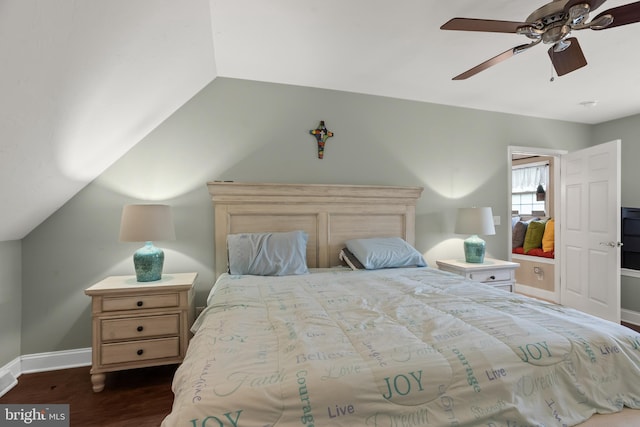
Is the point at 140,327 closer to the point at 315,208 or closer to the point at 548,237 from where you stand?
the point at 315,208

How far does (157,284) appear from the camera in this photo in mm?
2127

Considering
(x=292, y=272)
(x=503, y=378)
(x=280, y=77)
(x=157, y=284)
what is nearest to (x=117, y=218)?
(x=157, y=284)

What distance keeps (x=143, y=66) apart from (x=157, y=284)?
1417mm

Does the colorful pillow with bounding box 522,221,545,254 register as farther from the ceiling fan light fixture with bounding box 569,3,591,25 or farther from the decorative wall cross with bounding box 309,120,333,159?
the ceiling fan light fixture with bounding box 569,3,591,25

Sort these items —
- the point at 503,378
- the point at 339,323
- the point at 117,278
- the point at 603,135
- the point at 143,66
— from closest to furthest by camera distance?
1. the point at 503,378
2. the point at 339,323
3. the point at 143,66
4. the point at 117,278
5. the point at 603,135

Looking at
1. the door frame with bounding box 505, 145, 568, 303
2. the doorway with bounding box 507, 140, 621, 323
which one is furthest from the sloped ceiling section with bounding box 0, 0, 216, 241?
the doorway with bounding box 507, 140, 621, 323

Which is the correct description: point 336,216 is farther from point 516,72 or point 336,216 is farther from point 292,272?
point 516,72

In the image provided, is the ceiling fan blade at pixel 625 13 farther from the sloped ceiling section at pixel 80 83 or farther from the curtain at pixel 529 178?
the curtain at pixel 529 178

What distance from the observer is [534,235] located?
177 inches

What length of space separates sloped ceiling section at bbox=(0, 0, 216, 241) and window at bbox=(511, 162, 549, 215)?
5698mm

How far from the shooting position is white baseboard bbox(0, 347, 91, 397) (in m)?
2.24

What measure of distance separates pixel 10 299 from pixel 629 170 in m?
6.34

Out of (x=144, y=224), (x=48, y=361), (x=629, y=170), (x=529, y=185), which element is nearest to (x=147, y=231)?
(x=144, y=224)

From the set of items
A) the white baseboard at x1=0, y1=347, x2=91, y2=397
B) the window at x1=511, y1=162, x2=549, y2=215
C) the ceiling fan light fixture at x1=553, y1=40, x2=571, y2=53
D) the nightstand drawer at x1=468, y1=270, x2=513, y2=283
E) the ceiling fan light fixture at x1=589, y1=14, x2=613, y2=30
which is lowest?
the white baseboard at x1=0, y1=347, x2=91, y2=397
